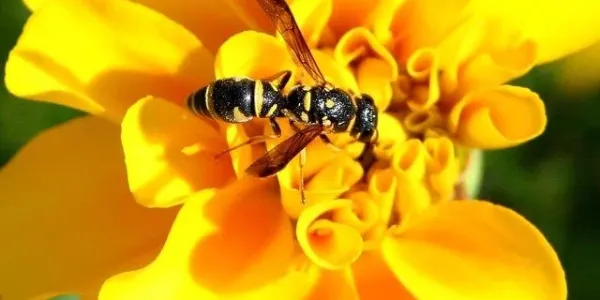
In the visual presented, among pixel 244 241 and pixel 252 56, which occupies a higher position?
pixel 252 56

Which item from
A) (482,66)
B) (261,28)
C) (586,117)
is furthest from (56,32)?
(586,117)

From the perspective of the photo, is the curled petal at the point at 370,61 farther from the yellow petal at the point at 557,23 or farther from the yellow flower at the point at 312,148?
the yellow petal at the point at 557,23

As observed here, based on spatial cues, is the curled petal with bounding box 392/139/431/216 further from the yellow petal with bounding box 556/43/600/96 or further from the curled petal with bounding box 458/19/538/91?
the yellow petal with bounding box 556/43/600/96

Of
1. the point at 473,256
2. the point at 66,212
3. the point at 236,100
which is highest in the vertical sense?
the point at 236,100

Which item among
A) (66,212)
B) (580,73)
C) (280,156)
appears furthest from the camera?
(580,73)

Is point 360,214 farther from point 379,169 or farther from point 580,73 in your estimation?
point 580,73

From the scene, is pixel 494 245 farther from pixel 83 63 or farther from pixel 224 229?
pixel 83 63

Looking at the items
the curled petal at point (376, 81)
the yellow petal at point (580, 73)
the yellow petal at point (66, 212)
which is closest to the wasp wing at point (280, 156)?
the curled petal at point (376, 81)

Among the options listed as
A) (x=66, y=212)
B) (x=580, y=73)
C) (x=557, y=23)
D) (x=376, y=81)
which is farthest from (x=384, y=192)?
(x=580, y=73)
